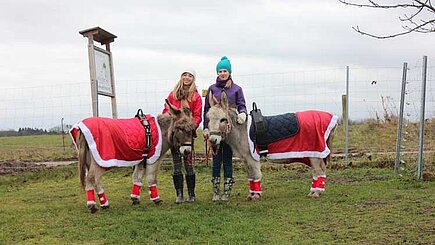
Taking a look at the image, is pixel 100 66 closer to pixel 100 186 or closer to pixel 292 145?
pixel 100 186

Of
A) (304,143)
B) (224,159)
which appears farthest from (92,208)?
(304,143)

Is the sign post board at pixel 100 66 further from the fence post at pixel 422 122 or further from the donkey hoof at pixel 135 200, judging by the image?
the fence post at pixel 422 122

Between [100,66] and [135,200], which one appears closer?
[135,200]

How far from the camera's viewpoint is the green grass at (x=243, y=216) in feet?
16.5

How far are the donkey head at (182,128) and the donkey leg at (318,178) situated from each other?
1884 mm

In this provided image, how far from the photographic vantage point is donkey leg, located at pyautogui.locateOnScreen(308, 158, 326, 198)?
7.33 meters

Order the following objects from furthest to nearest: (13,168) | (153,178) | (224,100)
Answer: (13,168) → (153,178) → (224,100)

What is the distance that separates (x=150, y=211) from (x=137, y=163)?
2.31ft

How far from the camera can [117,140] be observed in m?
6.52

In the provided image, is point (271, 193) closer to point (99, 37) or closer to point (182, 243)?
point (182, 243)

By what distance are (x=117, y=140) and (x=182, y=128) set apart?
847 mm

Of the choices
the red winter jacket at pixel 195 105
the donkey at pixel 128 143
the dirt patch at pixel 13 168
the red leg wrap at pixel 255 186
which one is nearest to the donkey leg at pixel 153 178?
the donkey at pixel 128 143

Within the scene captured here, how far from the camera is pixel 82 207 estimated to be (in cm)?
698

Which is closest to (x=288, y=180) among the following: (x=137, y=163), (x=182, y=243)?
(x=137, y=163)
